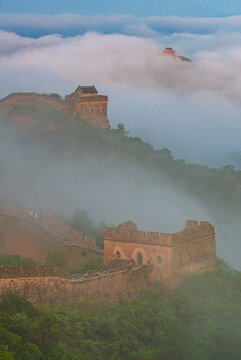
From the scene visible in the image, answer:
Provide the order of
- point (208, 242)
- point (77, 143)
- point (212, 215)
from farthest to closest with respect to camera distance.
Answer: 1. point (77, 143)
2. point (212, 215)
3. point (208, 242)

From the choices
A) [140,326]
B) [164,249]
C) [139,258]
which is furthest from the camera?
[139,258]

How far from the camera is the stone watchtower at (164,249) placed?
94.8ft

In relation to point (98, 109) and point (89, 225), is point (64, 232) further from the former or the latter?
point (98, 109)

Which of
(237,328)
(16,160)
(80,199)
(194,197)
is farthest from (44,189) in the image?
(237,328)

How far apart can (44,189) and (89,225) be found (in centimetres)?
1157

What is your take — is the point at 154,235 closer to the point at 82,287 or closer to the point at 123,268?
the point at 123,268

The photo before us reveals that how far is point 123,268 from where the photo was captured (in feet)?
88.6

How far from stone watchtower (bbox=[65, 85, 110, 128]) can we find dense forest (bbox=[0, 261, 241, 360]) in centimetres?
3795

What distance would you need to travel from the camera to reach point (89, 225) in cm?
4194

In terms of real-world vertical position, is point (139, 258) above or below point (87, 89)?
below

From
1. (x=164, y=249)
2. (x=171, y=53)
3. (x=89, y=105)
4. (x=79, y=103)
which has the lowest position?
(x=164, y=249)

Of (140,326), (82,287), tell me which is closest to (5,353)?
(82,287)

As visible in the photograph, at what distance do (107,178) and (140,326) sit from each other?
112ft

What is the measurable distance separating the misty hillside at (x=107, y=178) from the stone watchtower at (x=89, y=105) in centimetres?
85
